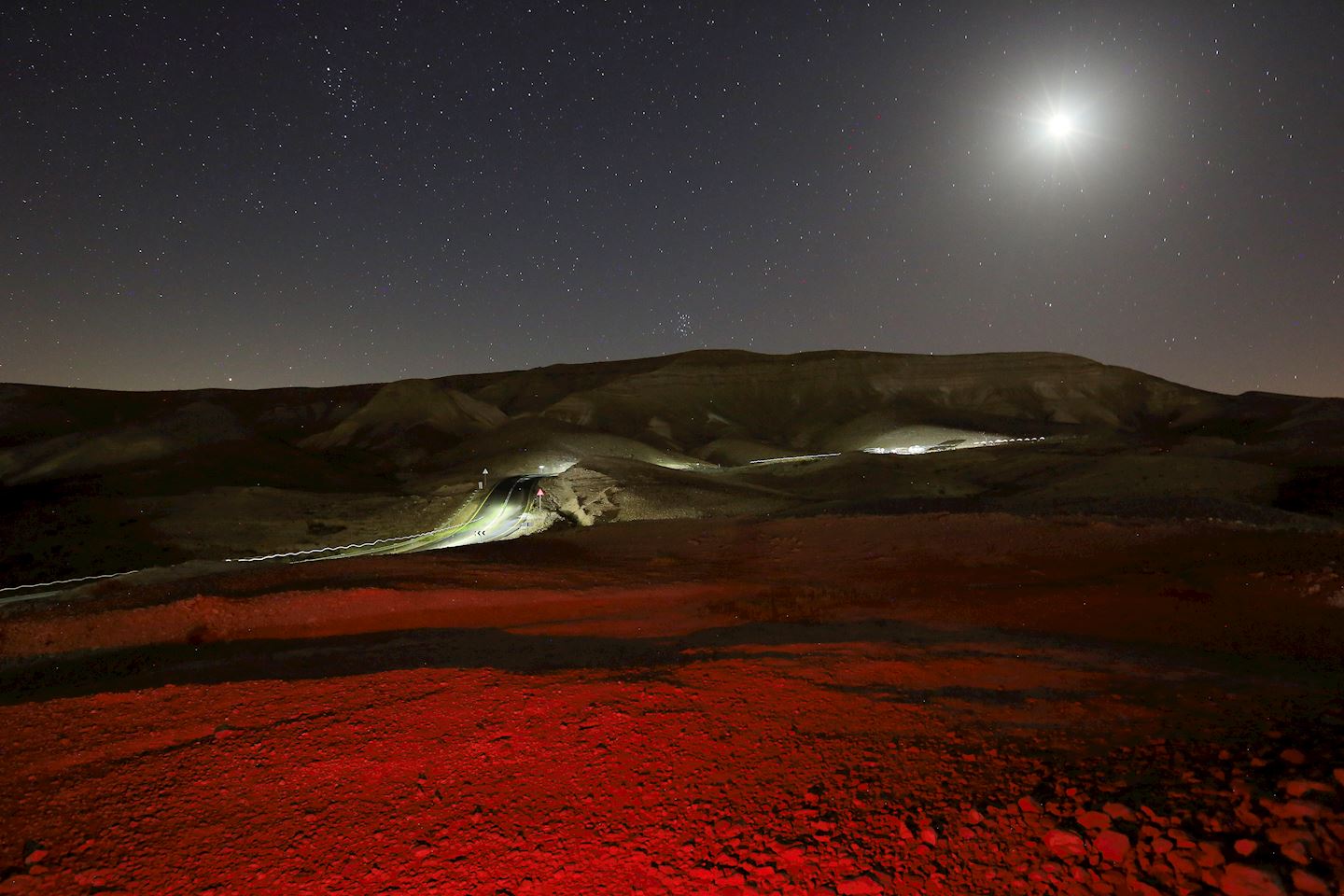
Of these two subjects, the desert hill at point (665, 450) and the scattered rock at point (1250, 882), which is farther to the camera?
the desert hill at point (665, 450)

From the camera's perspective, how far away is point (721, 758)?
16.8 ft

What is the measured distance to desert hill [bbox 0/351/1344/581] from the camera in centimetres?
3622

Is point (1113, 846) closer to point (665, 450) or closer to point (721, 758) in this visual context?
point (721, 758)

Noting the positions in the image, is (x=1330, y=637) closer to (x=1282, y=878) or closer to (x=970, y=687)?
(x=970, y=687)

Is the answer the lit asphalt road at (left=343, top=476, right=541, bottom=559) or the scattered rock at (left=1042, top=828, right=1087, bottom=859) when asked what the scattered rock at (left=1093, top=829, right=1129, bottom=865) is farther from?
the lit asphalt road at (left=343, top=476, right=541, bottom=559)

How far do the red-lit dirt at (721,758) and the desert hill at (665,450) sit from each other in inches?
626

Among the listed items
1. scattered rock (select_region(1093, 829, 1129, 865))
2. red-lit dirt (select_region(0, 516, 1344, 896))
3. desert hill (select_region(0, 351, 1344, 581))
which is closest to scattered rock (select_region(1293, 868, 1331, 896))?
red-lit dirt (select_region(0, 516, 1344, 896))

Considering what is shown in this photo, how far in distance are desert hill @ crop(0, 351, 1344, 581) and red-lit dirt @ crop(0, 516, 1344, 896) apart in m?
15.9

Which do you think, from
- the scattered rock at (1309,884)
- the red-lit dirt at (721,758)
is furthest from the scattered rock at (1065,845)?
the scattered rock at (1309,884)

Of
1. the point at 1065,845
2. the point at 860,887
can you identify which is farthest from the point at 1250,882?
the point at 860,887

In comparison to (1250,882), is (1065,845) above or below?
below

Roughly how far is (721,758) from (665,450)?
79859 mm

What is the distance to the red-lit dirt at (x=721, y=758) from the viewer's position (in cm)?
371

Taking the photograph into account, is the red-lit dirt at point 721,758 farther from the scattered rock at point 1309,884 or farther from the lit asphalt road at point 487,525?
the lit asphalt road at point 487,525
